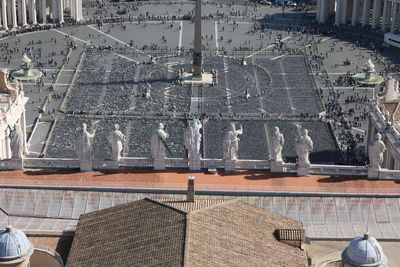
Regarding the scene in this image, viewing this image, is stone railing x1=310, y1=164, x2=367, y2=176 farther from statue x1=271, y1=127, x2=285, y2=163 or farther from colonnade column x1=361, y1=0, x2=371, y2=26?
colonnade column x1=361, y1=0, x2=371, y2=26

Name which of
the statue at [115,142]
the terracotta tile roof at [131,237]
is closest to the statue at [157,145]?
the statue at [115,142]

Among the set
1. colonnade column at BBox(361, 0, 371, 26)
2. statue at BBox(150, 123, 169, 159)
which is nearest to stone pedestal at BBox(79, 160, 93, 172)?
statue at BBox(150, 123, 169, 159)

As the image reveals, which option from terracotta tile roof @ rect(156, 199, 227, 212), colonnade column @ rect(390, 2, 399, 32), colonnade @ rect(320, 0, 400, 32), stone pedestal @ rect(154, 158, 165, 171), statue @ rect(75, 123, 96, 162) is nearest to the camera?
terracotta tile roof @ rect(156, 199, 227, 212)

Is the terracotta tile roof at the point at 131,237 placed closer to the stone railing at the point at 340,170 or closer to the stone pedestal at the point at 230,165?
the stone pedestal at the point at 230,165

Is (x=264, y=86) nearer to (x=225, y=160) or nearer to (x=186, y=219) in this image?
(x=225, y=160)

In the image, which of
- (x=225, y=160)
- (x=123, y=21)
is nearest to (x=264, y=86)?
(x=123, y=21)

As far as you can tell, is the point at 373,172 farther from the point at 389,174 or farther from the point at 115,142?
the point at 115,142
